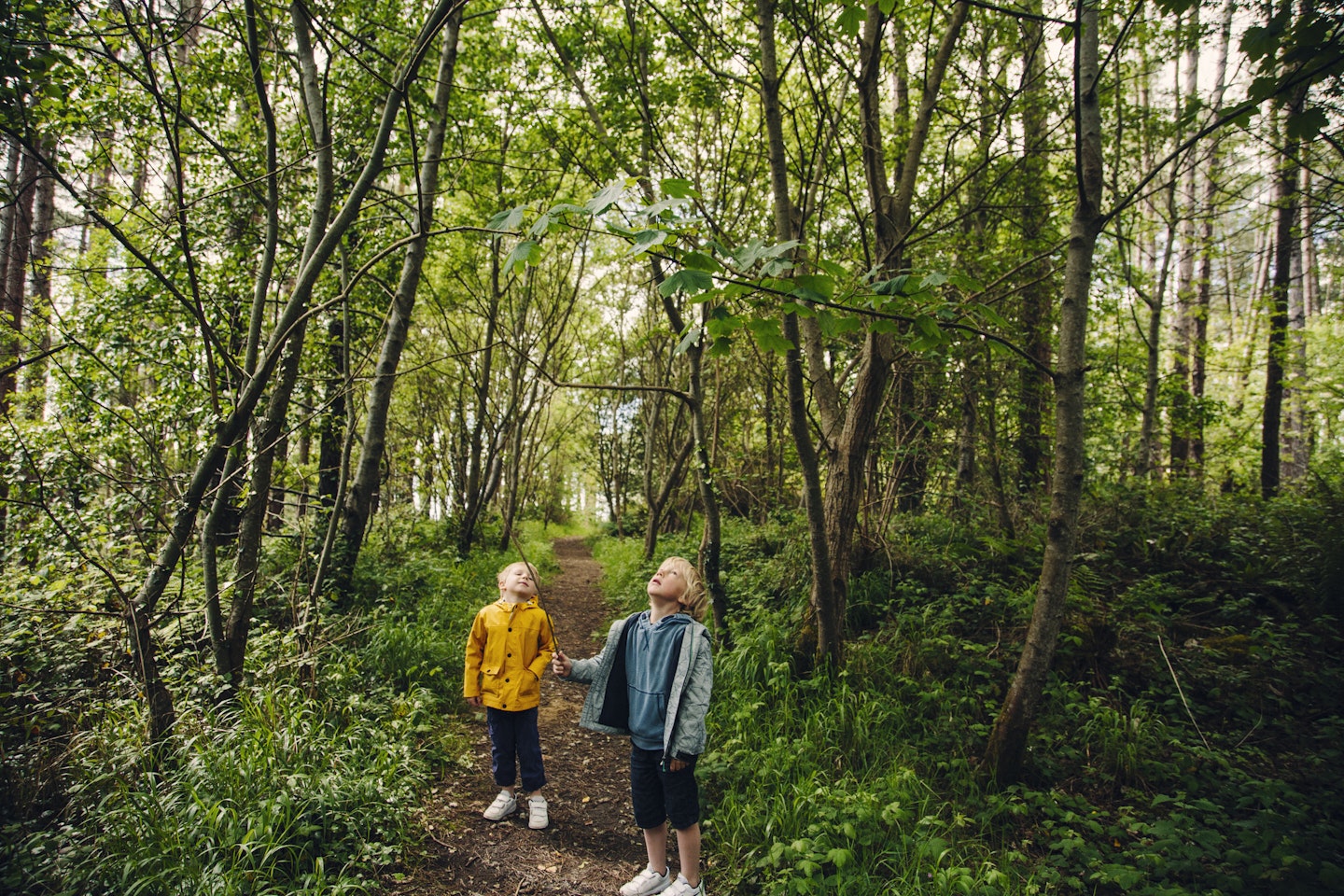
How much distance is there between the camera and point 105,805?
9.87ft

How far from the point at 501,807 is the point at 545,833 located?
31cm

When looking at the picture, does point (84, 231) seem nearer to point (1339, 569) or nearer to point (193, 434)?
point (193, 434)

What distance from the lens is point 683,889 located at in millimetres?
2859

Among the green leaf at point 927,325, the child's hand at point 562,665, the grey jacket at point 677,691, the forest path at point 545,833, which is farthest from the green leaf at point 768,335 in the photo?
the forest path at point 545,833

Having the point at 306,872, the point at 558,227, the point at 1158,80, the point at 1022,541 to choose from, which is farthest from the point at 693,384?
the point at 1158,80

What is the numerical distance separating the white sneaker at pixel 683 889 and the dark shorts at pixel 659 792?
27 cm

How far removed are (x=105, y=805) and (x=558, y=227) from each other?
149 inches

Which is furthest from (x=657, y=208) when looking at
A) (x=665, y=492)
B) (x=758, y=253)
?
(x=665, y=492)

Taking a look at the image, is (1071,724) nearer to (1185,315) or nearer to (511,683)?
(511,683)

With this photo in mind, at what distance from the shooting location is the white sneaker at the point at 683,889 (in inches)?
112

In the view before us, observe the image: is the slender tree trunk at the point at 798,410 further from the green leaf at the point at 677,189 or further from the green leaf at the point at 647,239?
the green leaf at the point at 647,239

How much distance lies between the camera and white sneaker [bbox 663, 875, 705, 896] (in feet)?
9.34

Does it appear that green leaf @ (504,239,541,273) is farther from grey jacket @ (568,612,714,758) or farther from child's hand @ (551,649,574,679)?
child's hand @ (551,649,574,679)

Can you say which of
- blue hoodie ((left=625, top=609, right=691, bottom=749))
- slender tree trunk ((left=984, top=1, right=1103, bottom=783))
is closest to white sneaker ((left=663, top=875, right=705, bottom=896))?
blue hoodie ((left=625, top=609, right=691, bottom=749))
